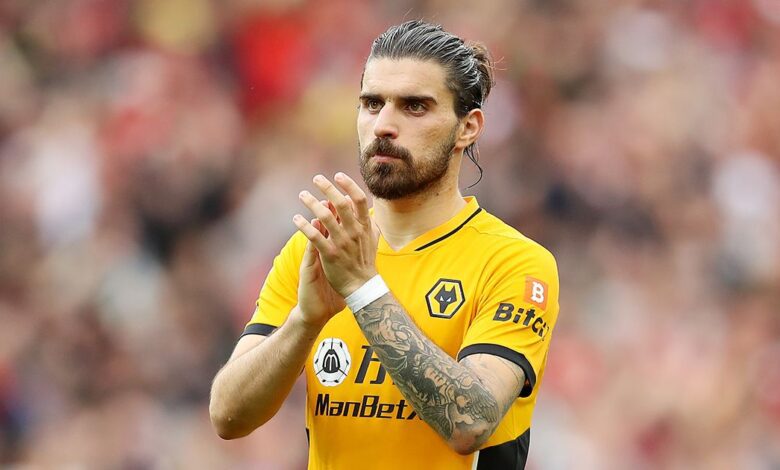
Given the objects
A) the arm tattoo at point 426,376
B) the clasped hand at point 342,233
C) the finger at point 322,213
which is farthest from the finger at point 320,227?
the arm tattoo at point 426,376

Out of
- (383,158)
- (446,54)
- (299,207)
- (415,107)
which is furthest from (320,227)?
(299,207)

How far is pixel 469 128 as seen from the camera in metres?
4.51

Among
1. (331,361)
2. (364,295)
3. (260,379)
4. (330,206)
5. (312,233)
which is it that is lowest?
(260,379)

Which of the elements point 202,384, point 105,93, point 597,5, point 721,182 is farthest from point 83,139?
point 721,182

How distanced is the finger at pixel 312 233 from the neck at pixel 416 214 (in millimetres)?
750

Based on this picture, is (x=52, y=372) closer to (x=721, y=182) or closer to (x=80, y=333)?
(x=80, y=333)

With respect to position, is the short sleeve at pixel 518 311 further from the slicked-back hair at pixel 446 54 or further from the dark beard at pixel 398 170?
the slicked-back hair at pixel 446 54

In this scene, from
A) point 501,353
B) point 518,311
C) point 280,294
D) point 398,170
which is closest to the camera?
point 501,353

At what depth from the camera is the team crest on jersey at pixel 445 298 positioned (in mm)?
4180

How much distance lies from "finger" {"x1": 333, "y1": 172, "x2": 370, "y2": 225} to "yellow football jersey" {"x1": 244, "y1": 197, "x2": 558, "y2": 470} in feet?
1.76

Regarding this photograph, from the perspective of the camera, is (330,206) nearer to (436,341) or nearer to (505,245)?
(436,341)

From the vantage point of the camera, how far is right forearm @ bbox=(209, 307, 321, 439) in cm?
393

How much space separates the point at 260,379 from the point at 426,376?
646 mm

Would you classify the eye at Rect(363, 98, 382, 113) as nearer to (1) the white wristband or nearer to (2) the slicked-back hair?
(2) the slicked-back hair
